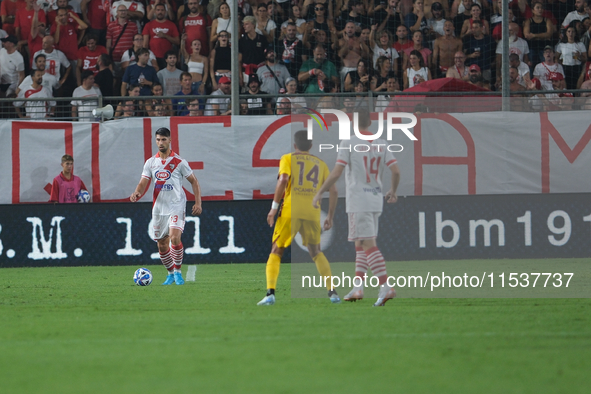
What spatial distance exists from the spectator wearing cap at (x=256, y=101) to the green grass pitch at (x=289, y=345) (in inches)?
254

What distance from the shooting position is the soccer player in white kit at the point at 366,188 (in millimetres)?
8297

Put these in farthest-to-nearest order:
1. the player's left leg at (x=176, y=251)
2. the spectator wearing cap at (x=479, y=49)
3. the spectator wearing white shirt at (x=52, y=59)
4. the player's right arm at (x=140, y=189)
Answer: the spectator wearing white shirt at (x=52, y=59) < the spectator wearing cap at (x=479, y=49) < the player's left leg at (x=176, y=251) < the player's right arm at (x=140, y=189)

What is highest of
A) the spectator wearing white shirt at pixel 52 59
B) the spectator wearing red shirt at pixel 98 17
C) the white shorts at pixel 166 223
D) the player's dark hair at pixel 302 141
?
the spectator wearing red shirt at pixel 98 17

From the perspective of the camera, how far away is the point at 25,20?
664 inches

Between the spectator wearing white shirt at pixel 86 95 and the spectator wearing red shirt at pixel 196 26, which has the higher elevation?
the spectator wearing red shirt at pixel 196 26

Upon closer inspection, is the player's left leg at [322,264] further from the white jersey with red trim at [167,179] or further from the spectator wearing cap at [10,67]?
the spectator wearing cap at [10,67]

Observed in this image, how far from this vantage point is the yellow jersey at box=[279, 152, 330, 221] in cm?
861

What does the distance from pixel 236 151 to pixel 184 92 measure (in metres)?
1.79

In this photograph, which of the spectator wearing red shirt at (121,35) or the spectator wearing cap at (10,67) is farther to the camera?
the spectator wearing red shirt at (121,35)

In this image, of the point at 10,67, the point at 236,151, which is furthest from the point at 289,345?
the point at 10,67

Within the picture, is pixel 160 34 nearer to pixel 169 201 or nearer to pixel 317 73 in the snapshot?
pixel 317 73

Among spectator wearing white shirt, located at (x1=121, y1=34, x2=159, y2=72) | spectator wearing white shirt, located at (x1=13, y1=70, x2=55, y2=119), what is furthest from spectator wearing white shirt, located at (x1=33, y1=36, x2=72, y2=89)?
spectator wearing white shirt, located at (x1=121, y1=34, x2=159, y2=72)

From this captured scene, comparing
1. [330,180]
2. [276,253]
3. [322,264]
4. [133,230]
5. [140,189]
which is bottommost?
[133,230]

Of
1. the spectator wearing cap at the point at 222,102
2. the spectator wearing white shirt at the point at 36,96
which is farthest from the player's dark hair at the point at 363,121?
the spectator wearing white shirt at the point at 36,96
